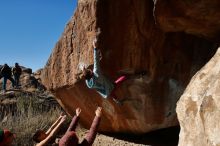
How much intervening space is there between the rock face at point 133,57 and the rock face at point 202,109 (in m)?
2.44

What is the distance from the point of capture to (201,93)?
21.2 feet

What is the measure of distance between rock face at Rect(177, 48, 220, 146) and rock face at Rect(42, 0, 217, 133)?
2.44 m

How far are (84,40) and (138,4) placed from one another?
1668 millimetres

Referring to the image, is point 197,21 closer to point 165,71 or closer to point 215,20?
point 215,20

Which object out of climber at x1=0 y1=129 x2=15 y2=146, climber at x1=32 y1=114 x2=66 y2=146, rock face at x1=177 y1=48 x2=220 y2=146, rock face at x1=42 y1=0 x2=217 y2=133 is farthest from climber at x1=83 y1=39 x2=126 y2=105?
climber at x1=0 y1=129 x2=15 y2=146

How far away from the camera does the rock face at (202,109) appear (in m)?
5.84

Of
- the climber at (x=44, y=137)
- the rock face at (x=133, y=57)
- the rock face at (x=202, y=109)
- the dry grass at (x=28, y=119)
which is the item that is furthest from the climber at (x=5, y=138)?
the dry grass at (x=28, y=119)

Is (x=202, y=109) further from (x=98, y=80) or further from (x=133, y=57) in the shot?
(x=133, y=57)

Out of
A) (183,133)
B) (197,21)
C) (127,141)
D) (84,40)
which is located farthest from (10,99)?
(183,133)

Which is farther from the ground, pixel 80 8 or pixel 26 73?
pixel 80 8

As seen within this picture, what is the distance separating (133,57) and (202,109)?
414 centimetres

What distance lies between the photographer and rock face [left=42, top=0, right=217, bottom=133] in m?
9.75

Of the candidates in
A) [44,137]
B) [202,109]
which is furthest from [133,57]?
[44,137]

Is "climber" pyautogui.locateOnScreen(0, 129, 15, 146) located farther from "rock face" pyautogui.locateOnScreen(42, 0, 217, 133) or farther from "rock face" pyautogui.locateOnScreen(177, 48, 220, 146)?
"rock face" pyautogui.locateOnScreen(42, 0, 217, 133)
